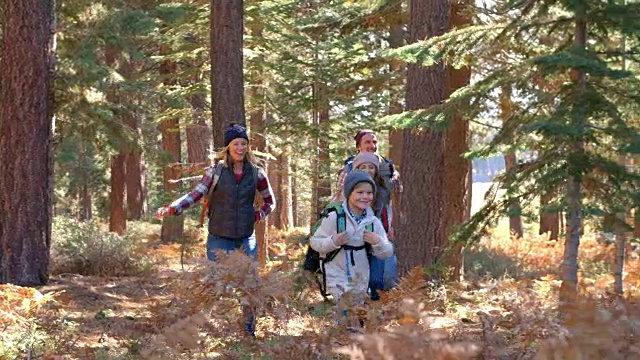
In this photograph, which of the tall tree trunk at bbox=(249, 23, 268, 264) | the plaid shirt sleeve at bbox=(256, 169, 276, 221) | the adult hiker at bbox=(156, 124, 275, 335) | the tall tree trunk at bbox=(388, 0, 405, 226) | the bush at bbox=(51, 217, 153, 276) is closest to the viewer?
the adult hiker at bbox=(156, 124, 275, 335)

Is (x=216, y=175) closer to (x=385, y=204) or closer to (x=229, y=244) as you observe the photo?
(x=229, y=244)

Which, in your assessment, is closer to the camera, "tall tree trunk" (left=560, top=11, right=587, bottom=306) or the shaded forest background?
the shaded forest background

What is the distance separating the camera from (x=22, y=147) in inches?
385

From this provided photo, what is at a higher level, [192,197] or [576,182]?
[576,182]

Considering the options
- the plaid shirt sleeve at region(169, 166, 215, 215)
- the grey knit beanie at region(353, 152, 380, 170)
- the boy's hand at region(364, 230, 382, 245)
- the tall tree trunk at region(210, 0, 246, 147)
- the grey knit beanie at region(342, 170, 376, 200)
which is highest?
the tall tree trunk at region(210, 0, 246, 147)

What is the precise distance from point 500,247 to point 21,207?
50.4 feet

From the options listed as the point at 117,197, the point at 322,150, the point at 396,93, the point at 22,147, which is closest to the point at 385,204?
the point at 22,147

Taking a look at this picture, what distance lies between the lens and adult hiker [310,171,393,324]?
598 cm

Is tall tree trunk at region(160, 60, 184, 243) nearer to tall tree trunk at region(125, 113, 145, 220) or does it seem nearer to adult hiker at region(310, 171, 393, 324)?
tall tree trunk at region(125, 113, 145, 220)

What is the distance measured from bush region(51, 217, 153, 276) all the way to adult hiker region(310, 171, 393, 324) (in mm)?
7467

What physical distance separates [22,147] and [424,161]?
5.50 m

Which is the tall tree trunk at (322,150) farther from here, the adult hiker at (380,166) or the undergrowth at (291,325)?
the adult hiker at (380,166)

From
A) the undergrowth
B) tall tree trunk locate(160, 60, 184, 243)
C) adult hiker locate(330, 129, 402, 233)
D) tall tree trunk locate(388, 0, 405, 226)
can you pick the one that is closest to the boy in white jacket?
the undergrowth

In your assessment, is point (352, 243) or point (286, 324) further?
point (352, 243)
